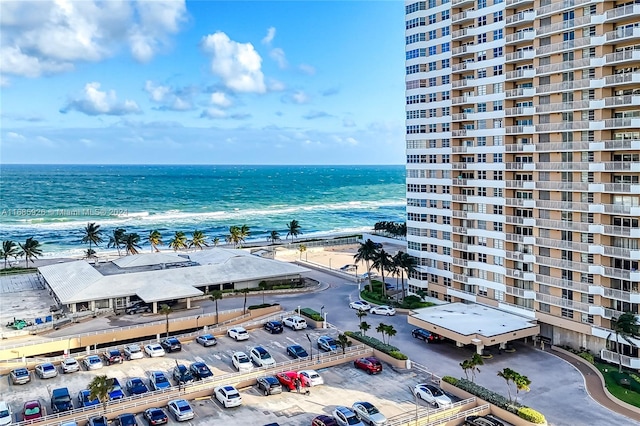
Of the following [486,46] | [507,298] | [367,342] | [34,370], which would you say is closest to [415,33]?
[486,46]

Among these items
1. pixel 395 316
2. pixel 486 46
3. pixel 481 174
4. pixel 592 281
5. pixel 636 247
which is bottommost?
pixel 395 316

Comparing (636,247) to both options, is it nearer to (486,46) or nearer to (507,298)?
(507,298)

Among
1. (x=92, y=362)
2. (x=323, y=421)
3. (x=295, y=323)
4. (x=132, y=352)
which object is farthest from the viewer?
(x=295, y=323)

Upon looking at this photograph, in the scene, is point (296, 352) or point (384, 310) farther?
point (384, 310)

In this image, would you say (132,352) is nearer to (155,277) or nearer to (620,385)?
(155,277)

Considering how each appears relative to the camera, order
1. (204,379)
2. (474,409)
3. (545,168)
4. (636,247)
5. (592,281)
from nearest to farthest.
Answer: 1. (474,409)
2. (204,379)
3. (636,247)
4. (592,281)
5. (545,168)

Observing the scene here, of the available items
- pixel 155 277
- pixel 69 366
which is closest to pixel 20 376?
pixel 69 366

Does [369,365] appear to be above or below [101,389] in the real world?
below

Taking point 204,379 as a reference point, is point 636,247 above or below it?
above
